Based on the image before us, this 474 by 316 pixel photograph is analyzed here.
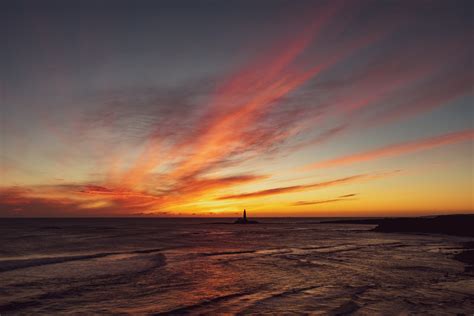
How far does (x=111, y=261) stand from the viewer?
30.3 m

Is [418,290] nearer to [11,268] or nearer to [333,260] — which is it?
[333,260]

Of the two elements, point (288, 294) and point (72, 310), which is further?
point (288, 294)

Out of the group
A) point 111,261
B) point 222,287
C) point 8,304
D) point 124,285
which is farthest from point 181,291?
point 111,261

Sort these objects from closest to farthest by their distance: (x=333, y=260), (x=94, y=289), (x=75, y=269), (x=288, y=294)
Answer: (x=288, y=294) < (x=94, y=289) < (x=75, y=269) < (x=333, y=260)

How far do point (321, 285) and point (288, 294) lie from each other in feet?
10.3

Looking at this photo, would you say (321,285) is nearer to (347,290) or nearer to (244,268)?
(347,290)

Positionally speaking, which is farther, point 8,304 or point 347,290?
point 347,290

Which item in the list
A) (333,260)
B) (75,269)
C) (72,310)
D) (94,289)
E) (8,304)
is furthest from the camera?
(333,260)

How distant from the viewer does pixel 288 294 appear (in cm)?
1683

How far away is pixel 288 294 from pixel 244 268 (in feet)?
30.0

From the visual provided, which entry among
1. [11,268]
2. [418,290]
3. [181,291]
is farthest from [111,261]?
[418,290]

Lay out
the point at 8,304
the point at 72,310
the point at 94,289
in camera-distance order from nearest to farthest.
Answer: the point at 72,310 → the point at 8,304 → the point at 94,289

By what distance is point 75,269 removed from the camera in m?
25.6

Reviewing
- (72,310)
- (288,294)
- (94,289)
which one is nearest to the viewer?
(72,310)
